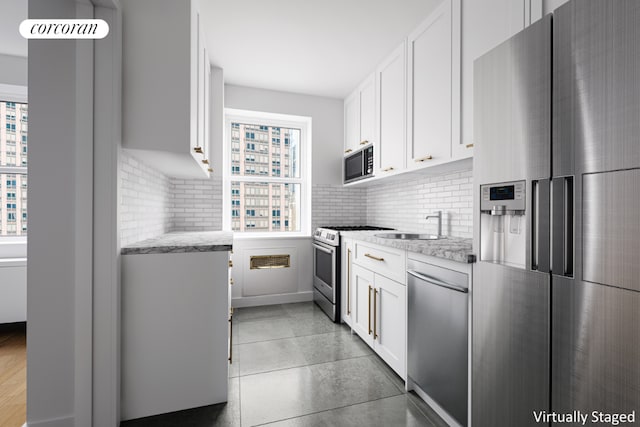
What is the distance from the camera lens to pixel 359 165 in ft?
11.0

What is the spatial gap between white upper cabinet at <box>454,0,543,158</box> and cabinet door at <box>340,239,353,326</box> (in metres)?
1.37

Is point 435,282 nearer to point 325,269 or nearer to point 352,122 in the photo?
point 325,269

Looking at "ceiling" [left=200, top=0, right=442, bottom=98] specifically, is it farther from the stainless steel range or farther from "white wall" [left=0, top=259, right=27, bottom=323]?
"white wall" [left=0, top=259, right=27, bottom=323]

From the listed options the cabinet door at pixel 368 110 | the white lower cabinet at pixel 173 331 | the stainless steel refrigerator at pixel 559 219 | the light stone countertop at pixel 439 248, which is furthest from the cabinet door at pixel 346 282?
the stainless steel refrigerator at pixel 559 219

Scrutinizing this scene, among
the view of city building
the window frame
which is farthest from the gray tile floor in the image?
the window frame

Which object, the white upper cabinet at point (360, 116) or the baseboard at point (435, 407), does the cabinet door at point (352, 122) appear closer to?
the white upper cabinet at point (360, 116)

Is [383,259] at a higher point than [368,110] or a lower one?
lower

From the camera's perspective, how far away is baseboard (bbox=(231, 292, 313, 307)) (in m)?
3.45

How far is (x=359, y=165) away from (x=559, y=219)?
2.44 meters

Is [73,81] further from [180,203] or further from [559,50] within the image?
[559,50]

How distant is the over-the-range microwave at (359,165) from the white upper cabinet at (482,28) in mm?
1309

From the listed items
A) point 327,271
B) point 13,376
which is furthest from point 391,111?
point 13,376

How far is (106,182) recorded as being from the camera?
57.2 inches

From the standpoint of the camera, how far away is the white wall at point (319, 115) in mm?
3539
